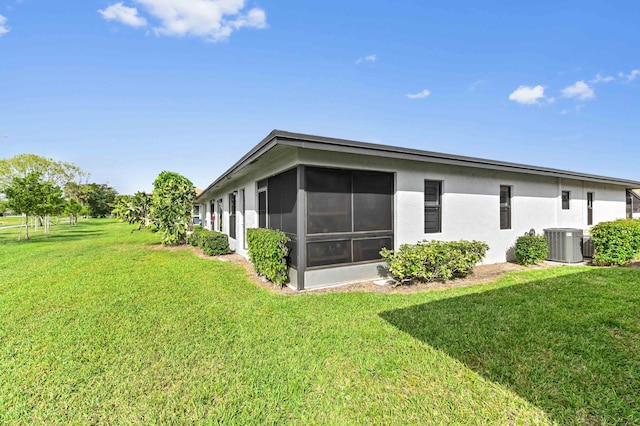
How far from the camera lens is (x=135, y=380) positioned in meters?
2.65

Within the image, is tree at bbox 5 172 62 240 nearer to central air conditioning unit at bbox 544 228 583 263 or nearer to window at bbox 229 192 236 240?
window at bbox 229 192 236 240

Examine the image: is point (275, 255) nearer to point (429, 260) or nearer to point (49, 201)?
point (429, 260)

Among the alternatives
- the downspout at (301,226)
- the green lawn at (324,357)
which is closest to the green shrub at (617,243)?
the green lawn at (324,357)

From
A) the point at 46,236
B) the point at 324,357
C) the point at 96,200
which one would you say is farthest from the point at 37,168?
the point at 324,357

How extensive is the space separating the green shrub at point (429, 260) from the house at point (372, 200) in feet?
1.56

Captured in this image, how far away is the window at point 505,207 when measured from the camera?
8.89 m

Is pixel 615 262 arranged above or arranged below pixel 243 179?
below

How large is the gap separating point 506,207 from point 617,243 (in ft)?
9.03

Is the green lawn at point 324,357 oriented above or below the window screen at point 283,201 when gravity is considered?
below

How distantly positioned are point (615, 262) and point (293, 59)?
39.6ft

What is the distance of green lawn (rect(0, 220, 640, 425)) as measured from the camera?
2234 millimetres

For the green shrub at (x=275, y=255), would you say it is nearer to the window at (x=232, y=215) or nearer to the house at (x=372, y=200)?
the house at (x=372, y=200)

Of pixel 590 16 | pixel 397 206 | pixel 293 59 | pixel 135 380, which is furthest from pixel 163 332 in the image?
pixel 590 16

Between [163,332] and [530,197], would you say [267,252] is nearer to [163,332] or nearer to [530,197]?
[163,332]
